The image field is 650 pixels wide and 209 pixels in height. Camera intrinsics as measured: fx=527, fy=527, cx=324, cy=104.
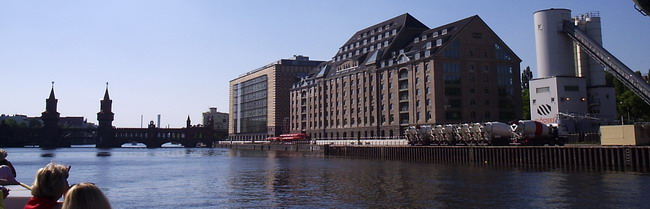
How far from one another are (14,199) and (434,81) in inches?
4370

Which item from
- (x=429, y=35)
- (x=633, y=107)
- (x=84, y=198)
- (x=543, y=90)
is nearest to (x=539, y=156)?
(x=543, y=90)

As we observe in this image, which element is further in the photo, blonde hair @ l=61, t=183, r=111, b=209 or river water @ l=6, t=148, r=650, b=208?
river water @ l=6, t=148, r=650, b=208

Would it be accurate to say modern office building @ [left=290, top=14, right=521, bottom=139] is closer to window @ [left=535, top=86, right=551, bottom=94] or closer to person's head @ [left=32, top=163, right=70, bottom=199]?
window @ [left=535, top=86, right=551, bottom=94]

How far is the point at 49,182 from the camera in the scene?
7098 mm

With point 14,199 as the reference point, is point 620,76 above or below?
above

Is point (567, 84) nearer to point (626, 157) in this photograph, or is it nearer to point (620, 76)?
point (620, 76)

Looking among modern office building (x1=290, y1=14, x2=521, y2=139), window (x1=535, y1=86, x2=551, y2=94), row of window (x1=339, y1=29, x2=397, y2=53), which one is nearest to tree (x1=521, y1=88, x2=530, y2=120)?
modern office building (x1=290, y1=14, x2=521, y2=139)

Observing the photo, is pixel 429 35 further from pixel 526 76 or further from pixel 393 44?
pixel 526 76

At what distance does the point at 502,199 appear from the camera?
110ft

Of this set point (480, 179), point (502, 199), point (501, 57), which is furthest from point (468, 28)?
point (502, 199)

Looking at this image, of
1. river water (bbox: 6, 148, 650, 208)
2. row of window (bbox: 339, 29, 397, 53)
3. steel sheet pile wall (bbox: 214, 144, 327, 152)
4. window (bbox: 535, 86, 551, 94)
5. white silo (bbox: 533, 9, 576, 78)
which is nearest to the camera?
river water (bbox: 6, 148, 650, 208)

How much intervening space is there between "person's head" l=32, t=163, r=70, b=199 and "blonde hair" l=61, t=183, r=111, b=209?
95 cm

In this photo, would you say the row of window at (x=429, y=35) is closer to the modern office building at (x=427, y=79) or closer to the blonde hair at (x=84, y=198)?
the modern office building at (x=427, y=79)

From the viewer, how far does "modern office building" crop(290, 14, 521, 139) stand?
119m
